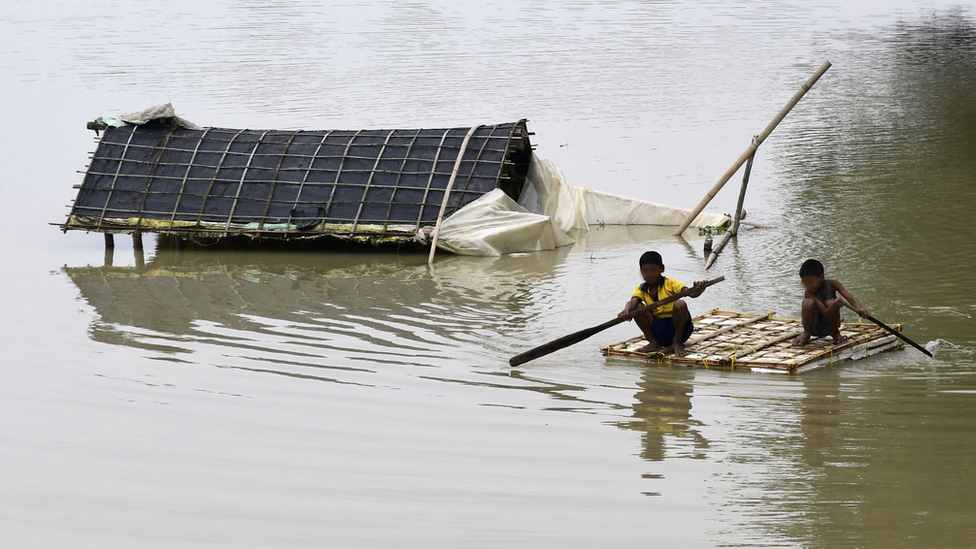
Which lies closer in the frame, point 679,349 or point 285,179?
point 679,349

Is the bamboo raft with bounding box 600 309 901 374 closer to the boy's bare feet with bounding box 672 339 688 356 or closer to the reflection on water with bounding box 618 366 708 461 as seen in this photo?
A: the boy's bare feet with bounding box 672 339 688 356

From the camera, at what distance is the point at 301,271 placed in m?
10.8

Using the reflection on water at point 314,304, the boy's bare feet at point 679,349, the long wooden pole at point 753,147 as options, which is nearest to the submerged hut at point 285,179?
the reflection on water at point 314,304

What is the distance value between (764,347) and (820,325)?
385 millimetres

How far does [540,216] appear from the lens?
37.4ft

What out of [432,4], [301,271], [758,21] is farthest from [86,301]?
[432,4]

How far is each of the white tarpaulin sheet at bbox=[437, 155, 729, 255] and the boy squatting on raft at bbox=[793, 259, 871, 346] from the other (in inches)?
181

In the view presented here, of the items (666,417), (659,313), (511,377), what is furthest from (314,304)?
(666,417)

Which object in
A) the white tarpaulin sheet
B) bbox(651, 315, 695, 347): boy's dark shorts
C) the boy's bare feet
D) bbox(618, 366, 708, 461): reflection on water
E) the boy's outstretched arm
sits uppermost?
the white tarpaulin sheet

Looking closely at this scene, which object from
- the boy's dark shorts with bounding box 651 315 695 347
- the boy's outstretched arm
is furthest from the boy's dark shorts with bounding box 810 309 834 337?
the boy's dark shorts with bounding box 651 315 695 347

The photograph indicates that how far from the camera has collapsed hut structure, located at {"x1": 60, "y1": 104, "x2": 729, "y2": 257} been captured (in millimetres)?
11227

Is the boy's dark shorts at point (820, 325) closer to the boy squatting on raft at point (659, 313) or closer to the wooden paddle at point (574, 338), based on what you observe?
the wooden paddle at point (574, 338)

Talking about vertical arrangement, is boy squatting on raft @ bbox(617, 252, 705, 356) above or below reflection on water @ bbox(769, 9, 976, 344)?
below

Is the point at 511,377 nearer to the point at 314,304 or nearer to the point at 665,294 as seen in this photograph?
the point at 665,294
